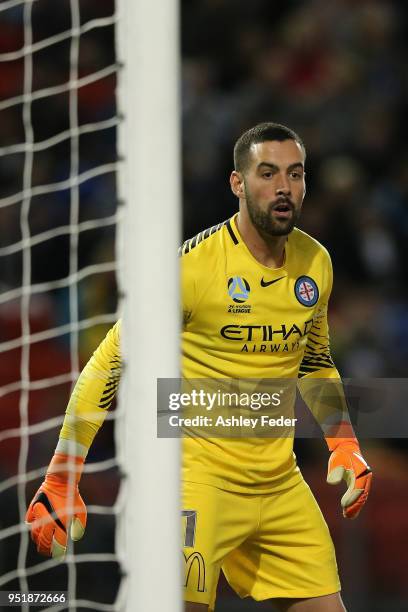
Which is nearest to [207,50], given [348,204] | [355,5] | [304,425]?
[355,5]

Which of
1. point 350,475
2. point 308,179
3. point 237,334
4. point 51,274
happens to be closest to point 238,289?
point 237,334

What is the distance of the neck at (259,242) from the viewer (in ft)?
10.5

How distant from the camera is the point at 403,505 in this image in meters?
5.06

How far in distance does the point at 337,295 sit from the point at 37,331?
166cm

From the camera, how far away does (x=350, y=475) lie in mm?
3291

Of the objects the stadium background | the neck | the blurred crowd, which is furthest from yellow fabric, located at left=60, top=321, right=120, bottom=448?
the blurred crowd

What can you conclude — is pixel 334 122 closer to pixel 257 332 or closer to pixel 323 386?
pixel 323 386

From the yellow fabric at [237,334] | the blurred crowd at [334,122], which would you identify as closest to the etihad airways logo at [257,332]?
the yellow fabric at [237,334]

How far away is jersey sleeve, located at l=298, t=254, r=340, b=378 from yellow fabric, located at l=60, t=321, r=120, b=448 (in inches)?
24.4

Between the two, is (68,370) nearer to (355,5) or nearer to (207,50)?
(207,50)

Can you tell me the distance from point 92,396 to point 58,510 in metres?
0.34

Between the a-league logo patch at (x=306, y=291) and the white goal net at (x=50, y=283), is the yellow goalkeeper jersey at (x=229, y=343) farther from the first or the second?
the white goal net at (x=50, y=283)

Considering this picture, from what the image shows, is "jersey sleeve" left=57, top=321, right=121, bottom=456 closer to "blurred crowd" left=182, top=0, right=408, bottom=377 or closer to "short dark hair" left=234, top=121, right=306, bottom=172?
"short dark hair" left=234, top=121, right=306, bottom=172

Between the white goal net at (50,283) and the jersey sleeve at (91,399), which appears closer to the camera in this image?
the jersey sleeve at (91,399)
